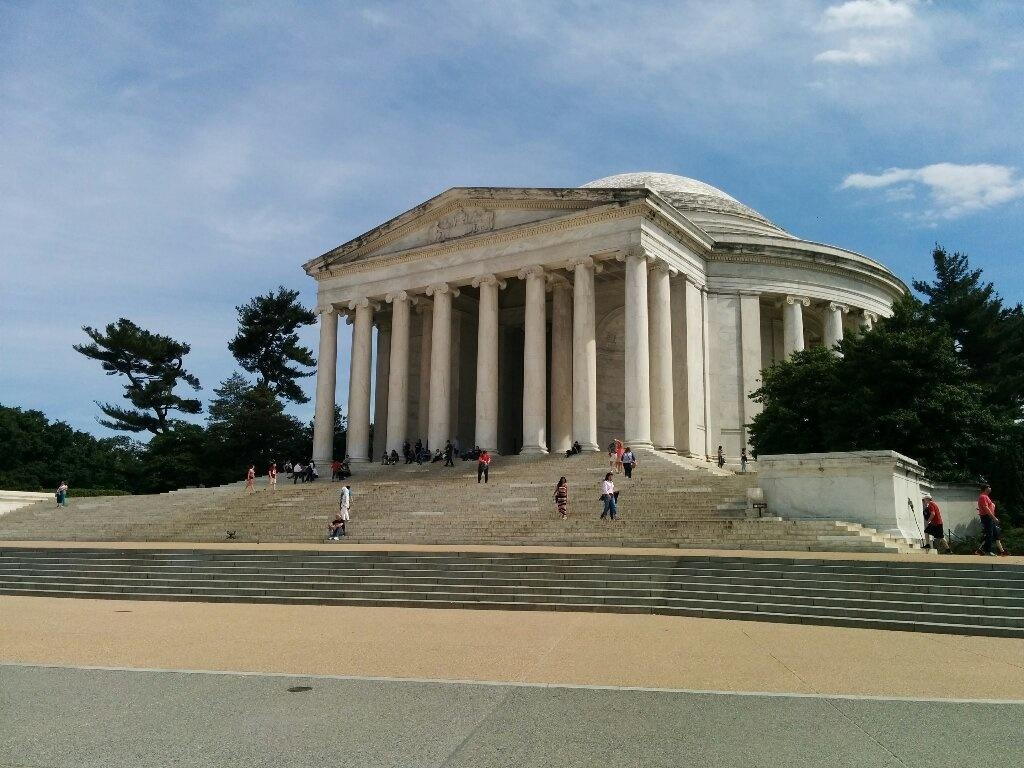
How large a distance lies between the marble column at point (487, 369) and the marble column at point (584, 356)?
5.02 metres

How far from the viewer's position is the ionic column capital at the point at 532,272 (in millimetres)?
46469

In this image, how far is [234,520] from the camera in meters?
34.8

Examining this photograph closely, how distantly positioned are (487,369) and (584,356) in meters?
6.17

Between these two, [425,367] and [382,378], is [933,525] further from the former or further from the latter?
[382,378]

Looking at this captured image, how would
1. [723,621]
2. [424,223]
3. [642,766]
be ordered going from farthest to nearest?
[424,223] < [723,621] < [642,766]

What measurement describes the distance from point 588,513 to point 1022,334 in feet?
96.5

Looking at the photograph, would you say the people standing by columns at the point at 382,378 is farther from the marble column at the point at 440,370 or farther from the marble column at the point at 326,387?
the marble column at the point at 440,370

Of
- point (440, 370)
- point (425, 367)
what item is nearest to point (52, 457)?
point (425, 367)

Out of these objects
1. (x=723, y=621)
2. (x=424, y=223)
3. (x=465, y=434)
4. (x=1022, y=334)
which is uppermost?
(x=424, y=223)

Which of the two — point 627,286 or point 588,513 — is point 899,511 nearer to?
point 588,513

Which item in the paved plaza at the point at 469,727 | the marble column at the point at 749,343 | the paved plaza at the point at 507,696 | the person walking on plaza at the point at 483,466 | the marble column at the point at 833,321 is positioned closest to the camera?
the paved plaza at the point at 469,727

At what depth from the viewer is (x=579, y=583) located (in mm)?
18969

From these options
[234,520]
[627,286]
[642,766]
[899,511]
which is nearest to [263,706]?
[642,766]

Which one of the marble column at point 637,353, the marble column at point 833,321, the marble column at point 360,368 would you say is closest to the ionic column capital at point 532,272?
the marble column at point 637,353
